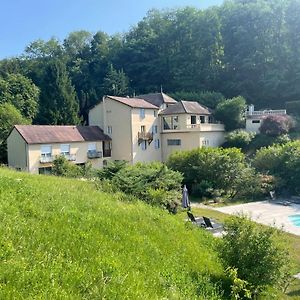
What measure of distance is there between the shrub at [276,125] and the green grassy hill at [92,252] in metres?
29.4

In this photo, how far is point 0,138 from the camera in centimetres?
4116

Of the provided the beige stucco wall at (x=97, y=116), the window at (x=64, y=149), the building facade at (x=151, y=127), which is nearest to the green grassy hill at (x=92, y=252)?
the window at (x=64, y=149)

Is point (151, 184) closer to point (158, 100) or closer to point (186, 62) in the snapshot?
point (158, 100)

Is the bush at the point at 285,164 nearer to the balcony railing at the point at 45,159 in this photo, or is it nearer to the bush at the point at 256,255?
the balcony railing at the point at 45,159

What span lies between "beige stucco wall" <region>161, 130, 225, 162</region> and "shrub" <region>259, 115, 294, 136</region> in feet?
16.8

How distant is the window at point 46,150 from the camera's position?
33750 mm

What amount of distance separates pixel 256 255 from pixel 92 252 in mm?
4039

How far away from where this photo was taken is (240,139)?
40.5 metres

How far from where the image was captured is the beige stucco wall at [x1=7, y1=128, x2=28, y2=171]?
32969 mm

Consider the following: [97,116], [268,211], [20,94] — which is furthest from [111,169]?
[20,94]

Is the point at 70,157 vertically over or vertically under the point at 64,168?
over

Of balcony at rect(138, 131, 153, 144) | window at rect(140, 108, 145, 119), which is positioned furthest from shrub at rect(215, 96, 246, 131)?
window at rect(140, 108, 145, 119)

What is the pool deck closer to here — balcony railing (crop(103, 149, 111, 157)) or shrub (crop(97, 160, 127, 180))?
shrub (crop(97, 160, 127, 180))

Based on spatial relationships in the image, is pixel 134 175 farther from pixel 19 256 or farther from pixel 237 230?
pixel 19 256
